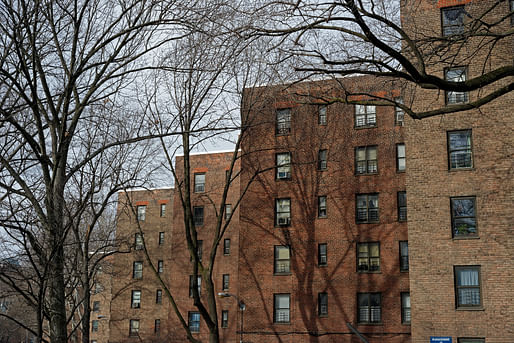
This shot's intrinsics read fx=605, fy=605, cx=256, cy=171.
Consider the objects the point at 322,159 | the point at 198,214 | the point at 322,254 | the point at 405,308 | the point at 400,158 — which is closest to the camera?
the point at 405,308

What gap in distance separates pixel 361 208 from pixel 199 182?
19.2 m

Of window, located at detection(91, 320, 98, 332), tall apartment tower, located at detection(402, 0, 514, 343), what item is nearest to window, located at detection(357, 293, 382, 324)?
tall apartment tower, located at detection(402, 0, 514, 343)

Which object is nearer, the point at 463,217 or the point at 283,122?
the point at 463,217

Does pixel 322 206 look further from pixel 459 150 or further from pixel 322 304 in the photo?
pixel 459 150

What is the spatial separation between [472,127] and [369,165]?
997 cm

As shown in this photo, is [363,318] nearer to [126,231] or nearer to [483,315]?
[483,315]

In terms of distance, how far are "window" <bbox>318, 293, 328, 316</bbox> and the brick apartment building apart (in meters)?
0.06

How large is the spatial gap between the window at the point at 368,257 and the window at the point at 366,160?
181 inches

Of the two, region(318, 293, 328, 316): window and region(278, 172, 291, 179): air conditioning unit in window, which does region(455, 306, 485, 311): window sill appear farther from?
region(278, 172, 291, 179): air conditioning unit in window

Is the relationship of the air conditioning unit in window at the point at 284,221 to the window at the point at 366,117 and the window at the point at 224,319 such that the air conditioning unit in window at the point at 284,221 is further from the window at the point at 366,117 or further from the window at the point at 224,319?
the window at the point at 224,319

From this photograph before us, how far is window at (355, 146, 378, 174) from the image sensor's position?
37.6 metres

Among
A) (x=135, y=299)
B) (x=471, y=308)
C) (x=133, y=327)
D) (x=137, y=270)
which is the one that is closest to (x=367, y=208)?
(x=471, y=308)

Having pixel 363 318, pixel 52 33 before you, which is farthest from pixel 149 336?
pixel 52 33

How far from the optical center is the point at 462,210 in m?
28.0
